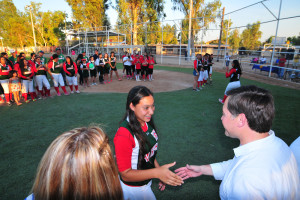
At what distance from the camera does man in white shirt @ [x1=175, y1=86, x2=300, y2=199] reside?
107 cm

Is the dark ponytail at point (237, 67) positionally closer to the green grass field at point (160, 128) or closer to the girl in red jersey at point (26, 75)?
the green grass field at point (160, 128)

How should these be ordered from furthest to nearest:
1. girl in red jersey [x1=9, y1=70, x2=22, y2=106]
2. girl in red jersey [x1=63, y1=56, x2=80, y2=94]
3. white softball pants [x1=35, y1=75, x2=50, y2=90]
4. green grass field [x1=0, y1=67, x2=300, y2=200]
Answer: girl in red jersey [x1=63, y1=56, x2=80, y2=94] → white softball pants [x1=35, y1=75, x2=50, y2=90] → girl in red jersey [x1=9, y1=70, x2=22, y2=106] → green grass field [x1=0, y1=67, x2=300, y2=200]

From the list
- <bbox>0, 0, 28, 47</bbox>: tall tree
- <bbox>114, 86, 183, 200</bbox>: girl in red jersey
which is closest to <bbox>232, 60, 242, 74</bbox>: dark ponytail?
<bbox>114, 86, 183, 200</bbox>: girl in red jersey

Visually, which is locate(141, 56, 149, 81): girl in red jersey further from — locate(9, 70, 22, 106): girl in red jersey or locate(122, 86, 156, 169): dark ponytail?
locate(122, 86, 156, 169): dark ponytail

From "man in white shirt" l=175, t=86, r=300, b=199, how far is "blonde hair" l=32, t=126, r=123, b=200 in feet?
2.77

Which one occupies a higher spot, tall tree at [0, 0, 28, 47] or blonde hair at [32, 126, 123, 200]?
tall tree at [0, 0, 28, 47]

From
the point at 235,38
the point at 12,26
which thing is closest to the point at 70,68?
the point at 235,38

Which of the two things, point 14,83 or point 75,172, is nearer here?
point 75,172

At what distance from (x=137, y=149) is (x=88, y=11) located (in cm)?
4301

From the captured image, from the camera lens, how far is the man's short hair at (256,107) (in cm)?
123

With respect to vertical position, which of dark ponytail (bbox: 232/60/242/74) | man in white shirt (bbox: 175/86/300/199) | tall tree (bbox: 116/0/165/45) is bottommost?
man in white shirt (bbox: 175/86/300/199)

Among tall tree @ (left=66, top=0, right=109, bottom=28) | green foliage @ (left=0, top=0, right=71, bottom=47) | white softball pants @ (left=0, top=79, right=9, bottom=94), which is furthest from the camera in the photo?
green foliage @ (left=0, top=0, right=71, bottom=47)

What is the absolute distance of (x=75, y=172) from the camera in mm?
907

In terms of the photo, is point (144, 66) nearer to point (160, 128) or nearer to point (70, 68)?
point (70, 68)
